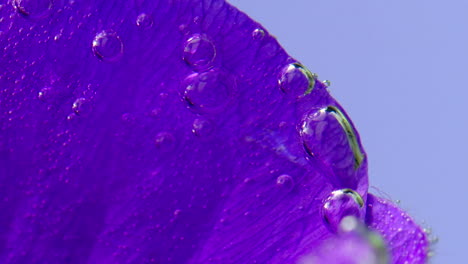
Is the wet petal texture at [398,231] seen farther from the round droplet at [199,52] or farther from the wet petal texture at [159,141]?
the round droplet at [199,52]

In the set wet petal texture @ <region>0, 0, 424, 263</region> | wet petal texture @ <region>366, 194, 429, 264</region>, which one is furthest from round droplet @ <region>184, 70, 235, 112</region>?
wet petal texture @ <region>366, 194, 429, 264</region>

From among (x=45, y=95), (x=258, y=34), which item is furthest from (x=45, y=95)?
(x=258, y=34)

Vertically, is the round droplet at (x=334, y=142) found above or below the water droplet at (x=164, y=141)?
below

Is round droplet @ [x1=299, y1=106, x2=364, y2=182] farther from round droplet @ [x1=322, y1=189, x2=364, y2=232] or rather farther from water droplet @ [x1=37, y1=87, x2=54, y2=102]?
water droplet @ [x1=37, y1=87, x2=54, y2=102]

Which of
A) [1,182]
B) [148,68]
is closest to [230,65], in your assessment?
[148,68]

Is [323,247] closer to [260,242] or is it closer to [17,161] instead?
[260,242]

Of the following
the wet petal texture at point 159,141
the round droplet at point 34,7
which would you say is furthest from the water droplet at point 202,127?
the round droplet at point 34,7

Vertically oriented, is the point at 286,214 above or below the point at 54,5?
below
